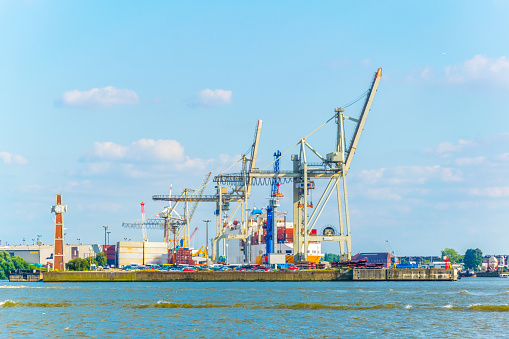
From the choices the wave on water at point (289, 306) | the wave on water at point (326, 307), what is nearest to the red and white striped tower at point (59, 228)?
the wave on water at point (289, 306)

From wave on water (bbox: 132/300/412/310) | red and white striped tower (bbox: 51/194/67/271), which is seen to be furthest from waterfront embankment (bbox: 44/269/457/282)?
wave on water (bbox: 132/300/412/310)

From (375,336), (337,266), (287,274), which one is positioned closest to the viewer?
(375,336)

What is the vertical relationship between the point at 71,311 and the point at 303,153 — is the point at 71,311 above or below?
below

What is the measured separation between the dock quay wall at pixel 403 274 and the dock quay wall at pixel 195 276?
259cm

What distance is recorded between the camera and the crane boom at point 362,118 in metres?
138

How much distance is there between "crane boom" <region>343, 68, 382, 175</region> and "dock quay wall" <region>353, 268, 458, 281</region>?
19933mm

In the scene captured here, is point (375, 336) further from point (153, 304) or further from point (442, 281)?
point (442, 281)

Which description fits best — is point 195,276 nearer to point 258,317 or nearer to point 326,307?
point 326,307

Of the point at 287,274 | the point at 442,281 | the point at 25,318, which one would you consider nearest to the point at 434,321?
the point at 25,318

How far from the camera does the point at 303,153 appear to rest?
14262 cm

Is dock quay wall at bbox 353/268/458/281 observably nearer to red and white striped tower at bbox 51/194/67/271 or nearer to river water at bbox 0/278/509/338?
river water at bbox 0/278/509/338

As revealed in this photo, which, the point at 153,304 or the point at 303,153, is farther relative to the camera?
the point at 303,153

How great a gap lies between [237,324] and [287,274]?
77.6 metres

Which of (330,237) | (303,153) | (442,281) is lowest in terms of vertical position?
(442,281)
